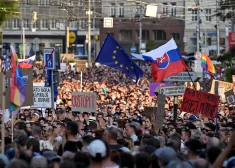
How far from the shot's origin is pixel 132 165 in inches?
394

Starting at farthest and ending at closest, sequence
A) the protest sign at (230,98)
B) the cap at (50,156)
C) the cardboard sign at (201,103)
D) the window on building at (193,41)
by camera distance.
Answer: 1. the window on building at (193,41)
2. the protest sign at (230,98)
3. the cardboard sign at (201,103)
4. the cap at (50,156)

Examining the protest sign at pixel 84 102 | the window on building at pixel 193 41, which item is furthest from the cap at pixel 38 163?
the window on building at pixel 193 41

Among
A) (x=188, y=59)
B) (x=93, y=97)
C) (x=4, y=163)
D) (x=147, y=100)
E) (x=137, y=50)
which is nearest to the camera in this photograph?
(x=4, y=163)

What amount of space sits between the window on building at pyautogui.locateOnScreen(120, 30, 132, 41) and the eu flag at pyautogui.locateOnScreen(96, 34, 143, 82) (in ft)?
242

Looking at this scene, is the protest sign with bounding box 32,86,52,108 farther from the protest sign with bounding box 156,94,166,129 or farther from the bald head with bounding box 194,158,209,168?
the bald head with bounding box 194,158,209,168

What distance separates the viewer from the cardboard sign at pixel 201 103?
19797mm

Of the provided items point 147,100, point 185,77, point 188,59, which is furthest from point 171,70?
point 188,59

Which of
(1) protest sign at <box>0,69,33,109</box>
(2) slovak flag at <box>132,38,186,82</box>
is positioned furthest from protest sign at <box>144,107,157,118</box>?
(1) protest sign at <box>0,69,33,109</box>

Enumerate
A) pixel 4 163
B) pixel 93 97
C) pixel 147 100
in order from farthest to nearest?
pixel 147 100 < pixel 93 97 < pixel 4 163

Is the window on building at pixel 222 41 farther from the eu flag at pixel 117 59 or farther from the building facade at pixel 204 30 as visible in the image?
the eu flag at pixel 117 59

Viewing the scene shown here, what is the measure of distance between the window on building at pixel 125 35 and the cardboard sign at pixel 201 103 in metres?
78.1

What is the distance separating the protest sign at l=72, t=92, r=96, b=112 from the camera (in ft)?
67.9

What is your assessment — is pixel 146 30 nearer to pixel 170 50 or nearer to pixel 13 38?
pixel 13 38

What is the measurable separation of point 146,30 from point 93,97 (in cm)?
7815
